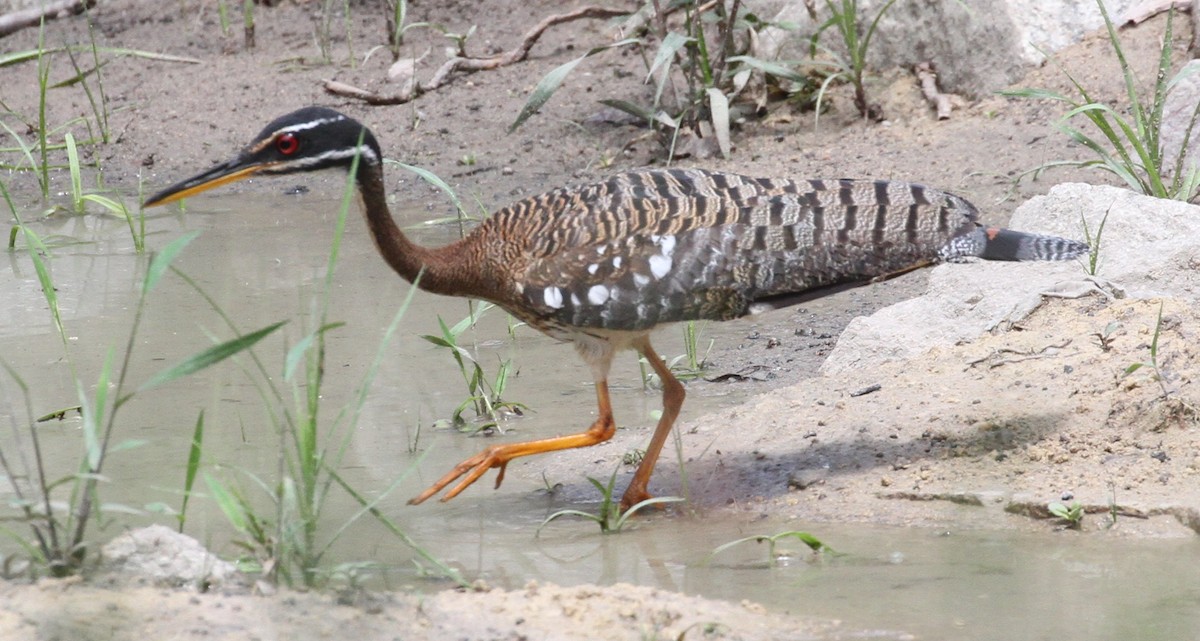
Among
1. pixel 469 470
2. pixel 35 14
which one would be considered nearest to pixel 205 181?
pixel 469 470

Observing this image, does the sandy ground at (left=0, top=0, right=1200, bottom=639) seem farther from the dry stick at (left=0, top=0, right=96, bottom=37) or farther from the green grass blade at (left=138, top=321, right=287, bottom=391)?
the green grass blade at (left=138, top=321, right=287, bottom=391)

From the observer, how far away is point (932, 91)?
9438mm

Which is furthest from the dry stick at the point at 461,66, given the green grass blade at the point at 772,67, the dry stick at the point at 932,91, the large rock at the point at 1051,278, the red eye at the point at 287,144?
the red eye at the point at 287,144

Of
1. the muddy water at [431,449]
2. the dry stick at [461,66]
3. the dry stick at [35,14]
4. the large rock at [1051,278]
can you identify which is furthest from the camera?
the dry stick at [35,14]

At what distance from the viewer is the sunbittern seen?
5.26m

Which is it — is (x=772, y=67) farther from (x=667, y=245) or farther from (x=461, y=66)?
(x=667, y=245)

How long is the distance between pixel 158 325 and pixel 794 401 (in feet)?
11.1

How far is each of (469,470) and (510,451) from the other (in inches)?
6.8

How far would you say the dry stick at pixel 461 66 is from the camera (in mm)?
10859

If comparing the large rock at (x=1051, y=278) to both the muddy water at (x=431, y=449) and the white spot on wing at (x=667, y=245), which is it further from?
the white spot on wing at (x=667, y=245)

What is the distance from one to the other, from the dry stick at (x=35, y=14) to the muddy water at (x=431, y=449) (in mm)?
4360

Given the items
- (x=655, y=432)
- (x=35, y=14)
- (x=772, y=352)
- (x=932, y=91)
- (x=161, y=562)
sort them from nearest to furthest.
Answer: (x=161, y=562) < (x=655, y=432) < (x=772, y=352) < (x=932, y=91) < (x=35, y=14)

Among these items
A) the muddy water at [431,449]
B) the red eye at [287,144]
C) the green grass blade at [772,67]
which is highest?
the red eye at [287,144]

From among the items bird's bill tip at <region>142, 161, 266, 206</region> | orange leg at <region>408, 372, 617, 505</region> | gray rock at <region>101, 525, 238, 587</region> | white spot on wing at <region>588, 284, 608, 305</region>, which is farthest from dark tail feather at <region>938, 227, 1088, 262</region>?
gray rock at <region>101, 525, 238, 587</region>
